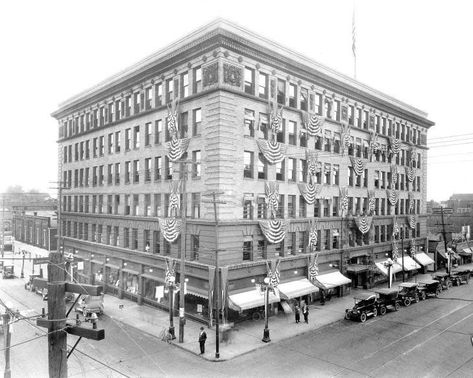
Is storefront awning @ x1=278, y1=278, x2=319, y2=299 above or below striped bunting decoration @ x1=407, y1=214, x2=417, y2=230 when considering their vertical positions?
below

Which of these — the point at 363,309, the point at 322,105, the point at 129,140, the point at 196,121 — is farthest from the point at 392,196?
the point at 129,140

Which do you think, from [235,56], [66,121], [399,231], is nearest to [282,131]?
[235,56]

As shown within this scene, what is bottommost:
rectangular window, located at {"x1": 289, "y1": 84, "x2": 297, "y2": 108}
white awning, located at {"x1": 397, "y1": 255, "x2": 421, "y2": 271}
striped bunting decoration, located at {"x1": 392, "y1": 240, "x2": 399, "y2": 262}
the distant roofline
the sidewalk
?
the sidewalk

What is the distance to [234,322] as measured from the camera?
97.5ft

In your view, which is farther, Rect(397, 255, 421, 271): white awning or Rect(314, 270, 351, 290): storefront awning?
Rect(397, 255, 421, 271): white awning

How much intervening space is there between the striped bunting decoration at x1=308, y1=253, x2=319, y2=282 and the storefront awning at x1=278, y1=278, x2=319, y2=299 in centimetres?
76

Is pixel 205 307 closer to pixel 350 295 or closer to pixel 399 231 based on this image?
pixel 350 295

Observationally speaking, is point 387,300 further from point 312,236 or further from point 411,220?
point 411,220

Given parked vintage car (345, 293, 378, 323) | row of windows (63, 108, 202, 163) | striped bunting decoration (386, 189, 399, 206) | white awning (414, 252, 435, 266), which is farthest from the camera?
white awning (414, 252, 435, 266)

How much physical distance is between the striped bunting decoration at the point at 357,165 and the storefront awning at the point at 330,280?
10.9m

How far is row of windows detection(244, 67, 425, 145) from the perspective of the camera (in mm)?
32156

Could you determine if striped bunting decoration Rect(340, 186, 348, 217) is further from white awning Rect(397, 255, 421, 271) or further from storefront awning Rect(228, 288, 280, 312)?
storefront awning Rect(228, 288, 280, 312)

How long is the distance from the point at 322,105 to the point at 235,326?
21.9m

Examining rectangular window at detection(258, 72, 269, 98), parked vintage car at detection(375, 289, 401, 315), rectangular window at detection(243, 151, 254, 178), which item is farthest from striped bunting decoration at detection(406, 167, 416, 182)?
rectangular window at detection(243, 151, 254, 178)
